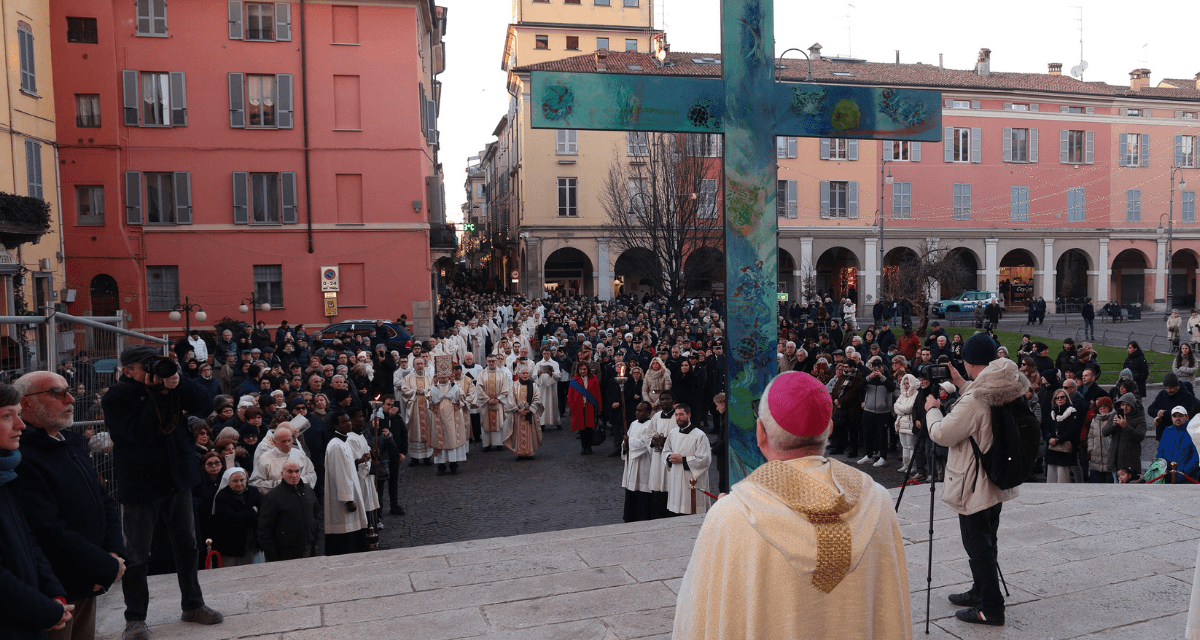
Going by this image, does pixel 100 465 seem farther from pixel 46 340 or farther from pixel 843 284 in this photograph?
pixel 843 284

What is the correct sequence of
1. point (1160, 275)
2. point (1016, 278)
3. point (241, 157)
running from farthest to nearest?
point (1016, 278)
point (1160, 275)
point (241, 157)

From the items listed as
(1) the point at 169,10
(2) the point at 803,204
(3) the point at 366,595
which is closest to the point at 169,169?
(1) the point at 169,10

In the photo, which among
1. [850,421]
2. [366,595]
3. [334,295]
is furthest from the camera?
[334,295]

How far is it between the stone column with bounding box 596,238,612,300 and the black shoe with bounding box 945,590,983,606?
36.6 metres

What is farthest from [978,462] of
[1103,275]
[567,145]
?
[1103,275]

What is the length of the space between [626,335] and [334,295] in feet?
38.5

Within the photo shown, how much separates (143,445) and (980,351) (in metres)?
4.64

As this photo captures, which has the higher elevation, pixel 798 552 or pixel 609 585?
pixel 798 552

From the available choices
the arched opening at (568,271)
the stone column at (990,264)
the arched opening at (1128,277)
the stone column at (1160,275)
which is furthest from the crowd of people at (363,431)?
the arched opening at (1128,277)

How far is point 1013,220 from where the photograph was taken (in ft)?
146

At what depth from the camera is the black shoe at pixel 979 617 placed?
4441 millimetres

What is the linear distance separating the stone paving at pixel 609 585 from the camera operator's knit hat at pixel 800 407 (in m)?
2.59

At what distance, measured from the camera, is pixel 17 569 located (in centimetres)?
302

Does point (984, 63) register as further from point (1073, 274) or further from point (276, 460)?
point (276, 460)
